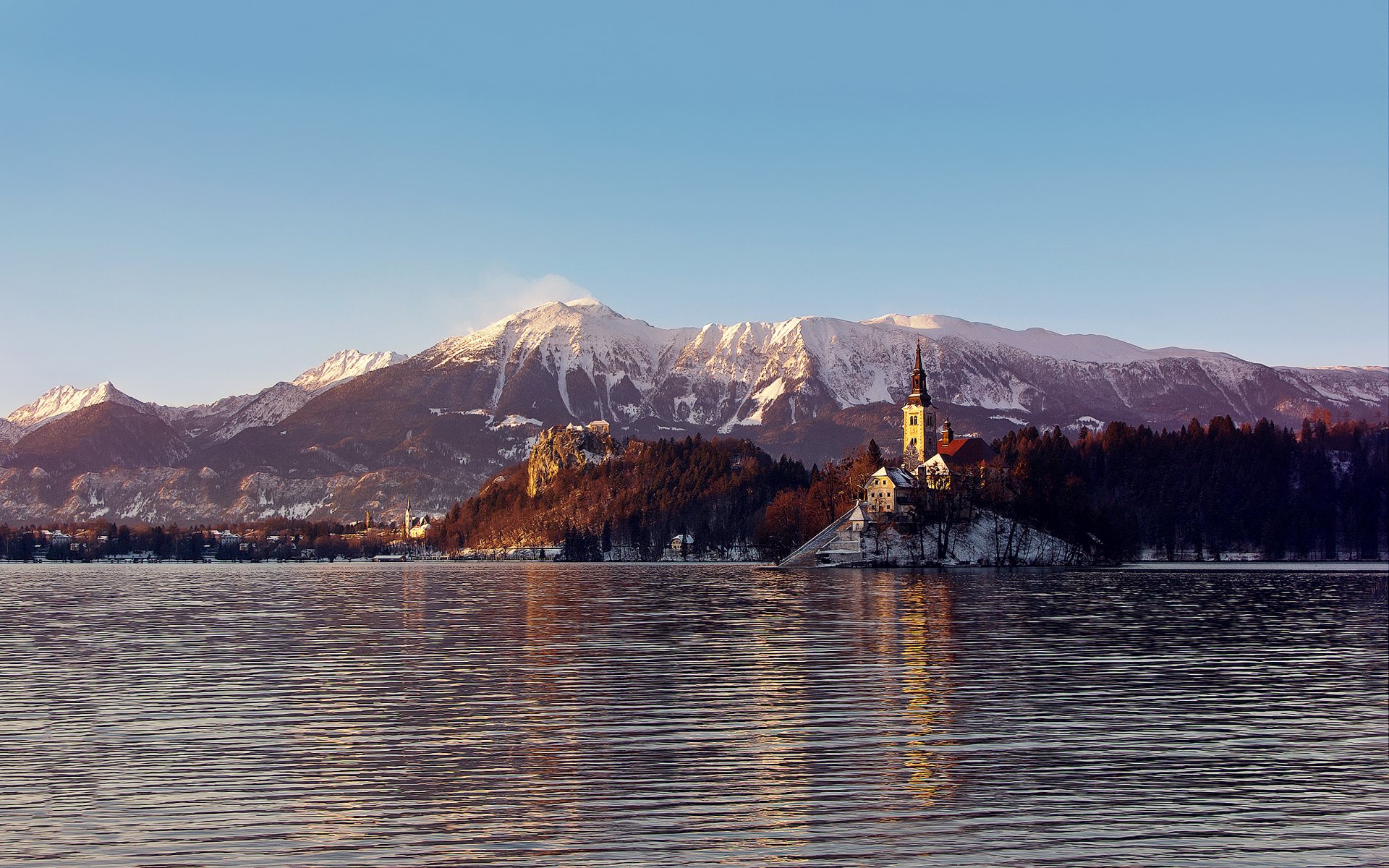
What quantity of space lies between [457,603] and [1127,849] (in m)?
102

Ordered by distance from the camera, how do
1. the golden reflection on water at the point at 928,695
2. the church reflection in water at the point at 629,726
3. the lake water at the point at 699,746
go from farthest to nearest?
the golden reflection on water at the point at 928,695, the church reflection in water at the point at 629,726, the lake water at the point at 699,746

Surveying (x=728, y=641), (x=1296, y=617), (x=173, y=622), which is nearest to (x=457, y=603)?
(x=173, y=622)

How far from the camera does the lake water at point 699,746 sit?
2667 cm

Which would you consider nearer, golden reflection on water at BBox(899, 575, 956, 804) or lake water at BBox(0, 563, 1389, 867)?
lake water at BBox(0, 563, 1389, 867)

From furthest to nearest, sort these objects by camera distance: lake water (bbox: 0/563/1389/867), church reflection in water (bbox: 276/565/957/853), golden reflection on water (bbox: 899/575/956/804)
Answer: golden reflection on water (bbox: 899/575/956/804) → church reflection in water (bbox: 276/565/957/853) → lake water (bbox: 0/563/1389/867)

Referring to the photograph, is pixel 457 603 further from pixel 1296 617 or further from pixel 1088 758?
pixel 1088 758

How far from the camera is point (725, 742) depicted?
38.3m

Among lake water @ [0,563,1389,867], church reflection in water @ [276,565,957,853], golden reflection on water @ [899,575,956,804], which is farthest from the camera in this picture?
golden reflection on water @ [899,575,956,804]

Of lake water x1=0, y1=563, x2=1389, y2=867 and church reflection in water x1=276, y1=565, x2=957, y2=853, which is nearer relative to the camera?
lake water x1=0, y1=563, x2=1389, y2=867

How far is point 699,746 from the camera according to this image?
123 feet

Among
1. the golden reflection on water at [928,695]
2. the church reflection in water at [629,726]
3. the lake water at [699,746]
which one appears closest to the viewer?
the lake water at [699,746]

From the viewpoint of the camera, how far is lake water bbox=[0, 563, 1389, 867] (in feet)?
87.5

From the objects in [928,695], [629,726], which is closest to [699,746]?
[629,726]

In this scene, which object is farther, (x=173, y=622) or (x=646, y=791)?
(x=173, y=622)
